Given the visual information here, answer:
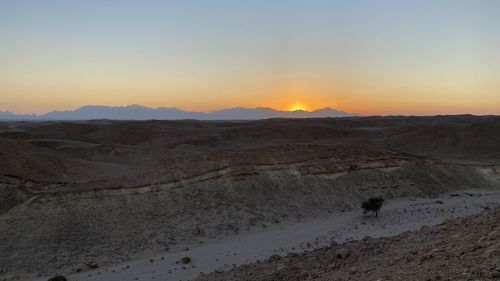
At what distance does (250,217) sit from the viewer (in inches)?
1073

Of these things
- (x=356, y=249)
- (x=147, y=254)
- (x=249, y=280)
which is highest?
(x=356, y=249)

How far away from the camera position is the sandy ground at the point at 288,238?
19.5 meters

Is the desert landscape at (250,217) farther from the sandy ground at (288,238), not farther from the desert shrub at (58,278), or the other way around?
the desert shrub at (58,278)

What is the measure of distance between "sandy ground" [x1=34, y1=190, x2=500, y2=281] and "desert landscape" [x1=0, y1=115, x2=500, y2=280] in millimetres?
89

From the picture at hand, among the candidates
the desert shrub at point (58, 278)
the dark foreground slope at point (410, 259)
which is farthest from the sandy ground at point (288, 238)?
the dark foreground slope at point (410, 259)

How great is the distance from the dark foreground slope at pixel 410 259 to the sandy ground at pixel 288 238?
496 centimetres

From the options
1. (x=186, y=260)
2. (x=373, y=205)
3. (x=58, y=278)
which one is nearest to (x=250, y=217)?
(x=373, y=205)

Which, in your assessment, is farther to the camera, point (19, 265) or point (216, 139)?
point (216, 139)

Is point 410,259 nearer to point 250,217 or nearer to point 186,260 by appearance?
point 186,260

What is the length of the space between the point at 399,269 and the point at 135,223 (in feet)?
57.8

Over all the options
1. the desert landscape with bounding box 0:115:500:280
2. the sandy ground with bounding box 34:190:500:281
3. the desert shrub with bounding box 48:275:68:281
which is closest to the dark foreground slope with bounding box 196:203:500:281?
the desert landscape with bounding box 0:115:500:280

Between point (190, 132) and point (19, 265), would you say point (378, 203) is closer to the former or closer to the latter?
point (19, 265)

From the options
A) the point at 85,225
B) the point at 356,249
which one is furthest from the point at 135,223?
the point at 356,249

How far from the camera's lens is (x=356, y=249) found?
42.8 ft
